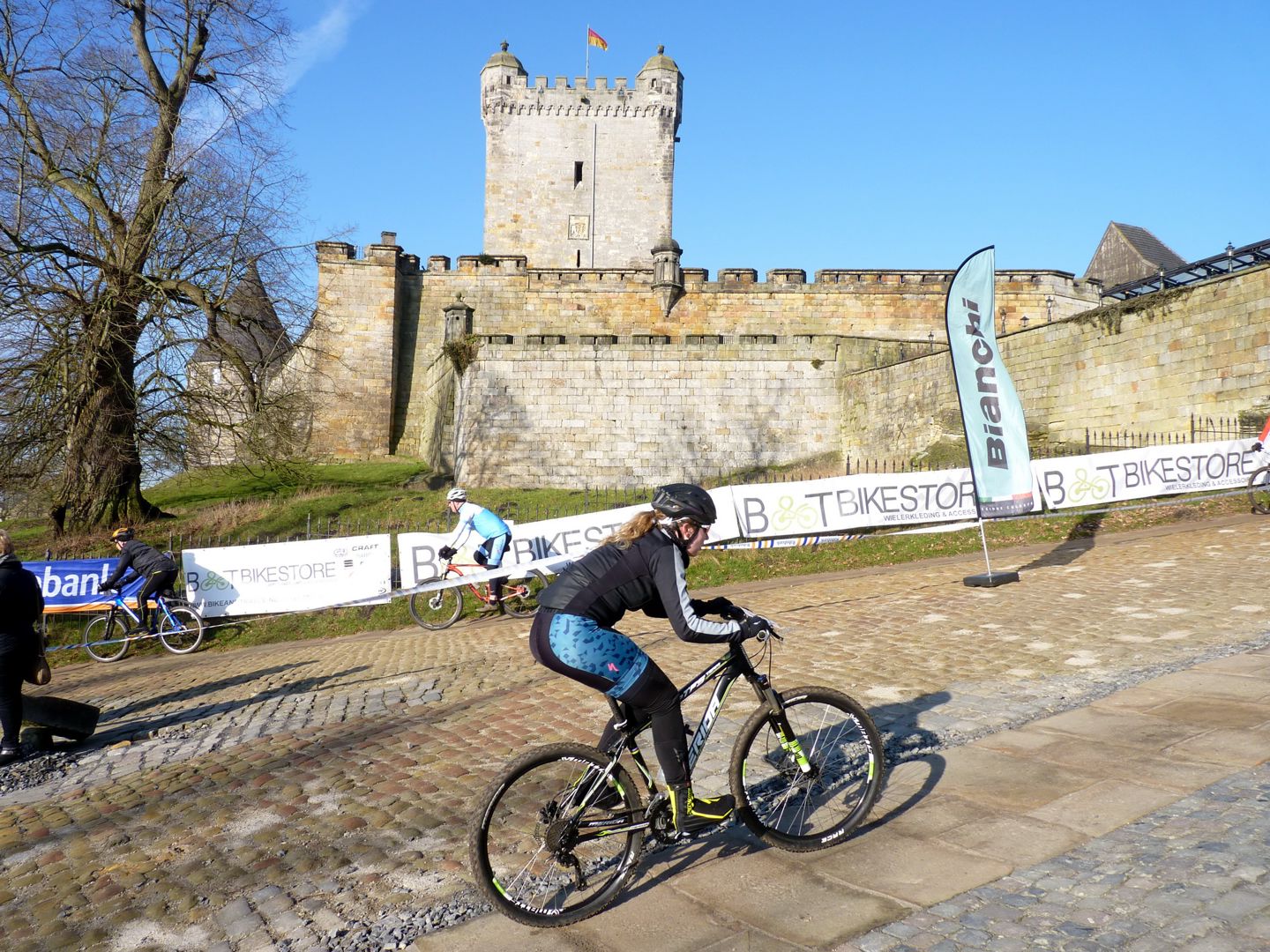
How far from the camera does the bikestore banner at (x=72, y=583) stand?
1334cm

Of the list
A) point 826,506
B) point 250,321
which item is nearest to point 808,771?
point 826,506

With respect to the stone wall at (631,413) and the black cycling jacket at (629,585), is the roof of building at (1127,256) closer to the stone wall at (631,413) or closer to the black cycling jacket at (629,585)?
the stone wall at (631,413)

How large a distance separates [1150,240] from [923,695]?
50.0 m

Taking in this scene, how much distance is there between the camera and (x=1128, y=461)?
50.5 feet

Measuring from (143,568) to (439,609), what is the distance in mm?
4061

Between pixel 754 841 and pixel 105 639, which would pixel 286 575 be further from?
pixel 754 841

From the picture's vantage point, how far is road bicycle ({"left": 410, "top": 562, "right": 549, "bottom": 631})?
1254 centimetres

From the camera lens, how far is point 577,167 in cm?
4334

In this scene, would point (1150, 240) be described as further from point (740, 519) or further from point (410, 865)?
point (410, 865)

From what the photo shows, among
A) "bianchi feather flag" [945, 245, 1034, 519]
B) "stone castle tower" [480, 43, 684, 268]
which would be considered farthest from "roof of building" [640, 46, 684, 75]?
"bianchi feather flag" [945, 245, 1034, 519]

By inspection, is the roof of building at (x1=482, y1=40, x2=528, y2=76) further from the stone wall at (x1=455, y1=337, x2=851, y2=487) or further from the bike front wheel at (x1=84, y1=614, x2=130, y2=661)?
the bike front wheel at (x1=84, y1=614, x2=130, y2=661)

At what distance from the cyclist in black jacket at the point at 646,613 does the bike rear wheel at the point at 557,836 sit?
0.22 m

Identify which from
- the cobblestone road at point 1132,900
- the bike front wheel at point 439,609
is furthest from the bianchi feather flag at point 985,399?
the cobblestone road at point 1132,900

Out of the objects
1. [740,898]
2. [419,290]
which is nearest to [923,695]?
[740,898]
